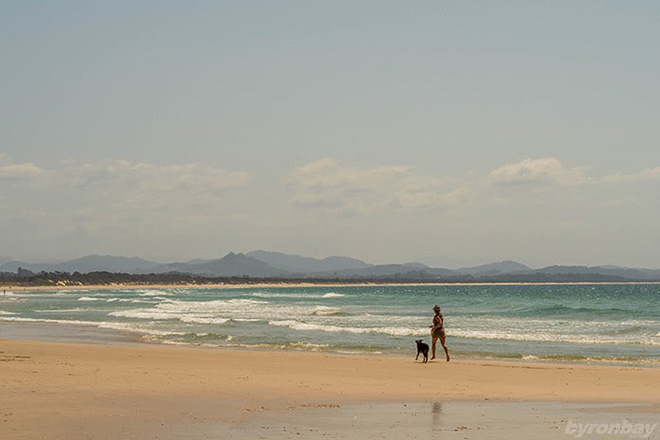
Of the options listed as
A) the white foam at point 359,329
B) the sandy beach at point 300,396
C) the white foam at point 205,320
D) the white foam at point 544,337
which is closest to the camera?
the sandy beach at point 300,396

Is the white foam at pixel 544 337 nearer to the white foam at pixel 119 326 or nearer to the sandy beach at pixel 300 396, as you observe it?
the sandy beach at pixel 300 396

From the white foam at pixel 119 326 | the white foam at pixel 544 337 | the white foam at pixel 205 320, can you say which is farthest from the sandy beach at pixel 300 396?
the white foam at pixel 205 320

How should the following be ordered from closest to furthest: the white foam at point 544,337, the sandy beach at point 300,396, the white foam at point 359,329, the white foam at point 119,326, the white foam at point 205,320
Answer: the sandy beach at point 300,396
the white foam at point 544,337
the white foam at point 359,329
the white foam at point 119,326
the white foam at point 205,320

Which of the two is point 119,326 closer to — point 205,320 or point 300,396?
point 205,320

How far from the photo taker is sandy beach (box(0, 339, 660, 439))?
10805 mm

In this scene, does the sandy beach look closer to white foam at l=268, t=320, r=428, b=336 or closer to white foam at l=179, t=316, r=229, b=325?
white foam at l=268, t=320, r=428, b=336

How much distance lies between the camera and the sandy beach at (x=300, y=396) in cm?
1080

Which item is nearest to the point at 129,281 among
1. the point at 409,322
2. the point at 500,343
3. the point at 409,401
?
the point at 409,322

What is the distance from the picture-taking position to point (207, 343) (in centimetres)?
2894

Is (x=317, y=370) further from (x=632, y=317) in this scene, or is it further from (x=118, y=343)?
(x=632, y=317)

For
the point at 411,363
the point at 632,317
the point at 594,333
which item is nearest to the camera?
the point at 411,363

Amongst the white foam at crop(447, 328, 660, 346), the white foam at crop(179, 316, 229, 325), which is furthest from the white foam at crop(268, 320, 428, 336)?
the white foam at crop(179, 316, 229, 325)

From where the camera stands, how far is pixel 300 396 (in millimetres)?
14273

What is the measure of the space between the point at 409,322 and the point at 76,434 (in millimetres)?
30529
